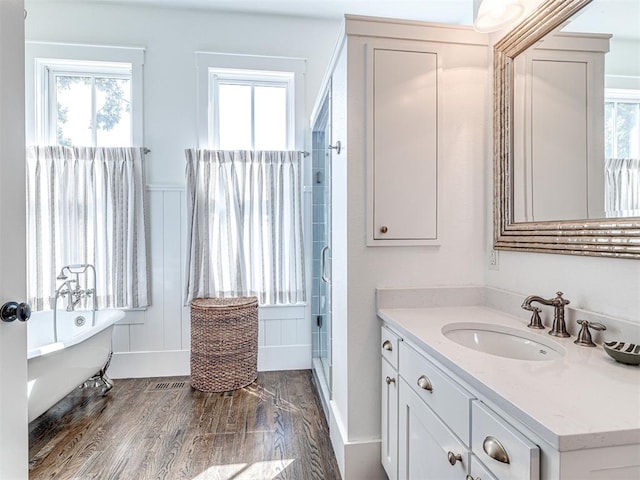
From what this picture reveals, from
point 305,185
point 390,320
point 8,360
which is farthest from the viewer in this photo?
point 305,185

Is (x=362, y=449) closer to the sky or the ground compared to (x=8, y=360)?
closer to the ground

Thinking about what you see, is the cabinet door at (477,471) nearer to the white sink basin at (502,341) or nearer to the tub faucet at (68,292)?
the white sink basin at (502,341)

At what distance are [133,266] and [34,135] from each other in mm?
1300

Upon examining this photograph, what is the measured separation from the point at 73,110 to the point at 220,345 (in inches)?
90.4

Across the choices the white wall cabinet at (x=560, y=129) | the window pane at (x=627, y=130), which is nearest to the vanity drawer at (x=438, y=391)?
the white wall cabinet at (x=560, y=129)

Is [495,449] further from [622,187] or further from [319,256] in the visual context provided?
[319,256]

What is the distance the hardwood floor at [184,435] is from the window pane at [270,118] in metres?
2.02

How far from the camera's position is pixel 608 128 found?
43.0 inches

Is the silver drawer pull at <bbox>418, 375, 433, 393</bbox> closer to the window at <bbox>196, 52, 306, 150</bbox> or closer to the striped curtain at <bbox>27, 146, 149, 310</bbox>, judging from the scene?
the window at <bbox>196, 52, 306, 150</bbox>

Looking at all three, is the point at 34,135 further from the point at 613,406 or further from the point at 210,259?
the point at 613,406

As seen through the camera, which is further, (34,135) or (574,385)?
(34,135)

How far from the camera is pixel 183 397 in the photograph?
2.47m

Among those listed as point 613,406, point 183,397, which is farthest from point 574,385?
point 183,397

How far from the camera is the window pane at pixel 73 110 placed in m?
2.84
